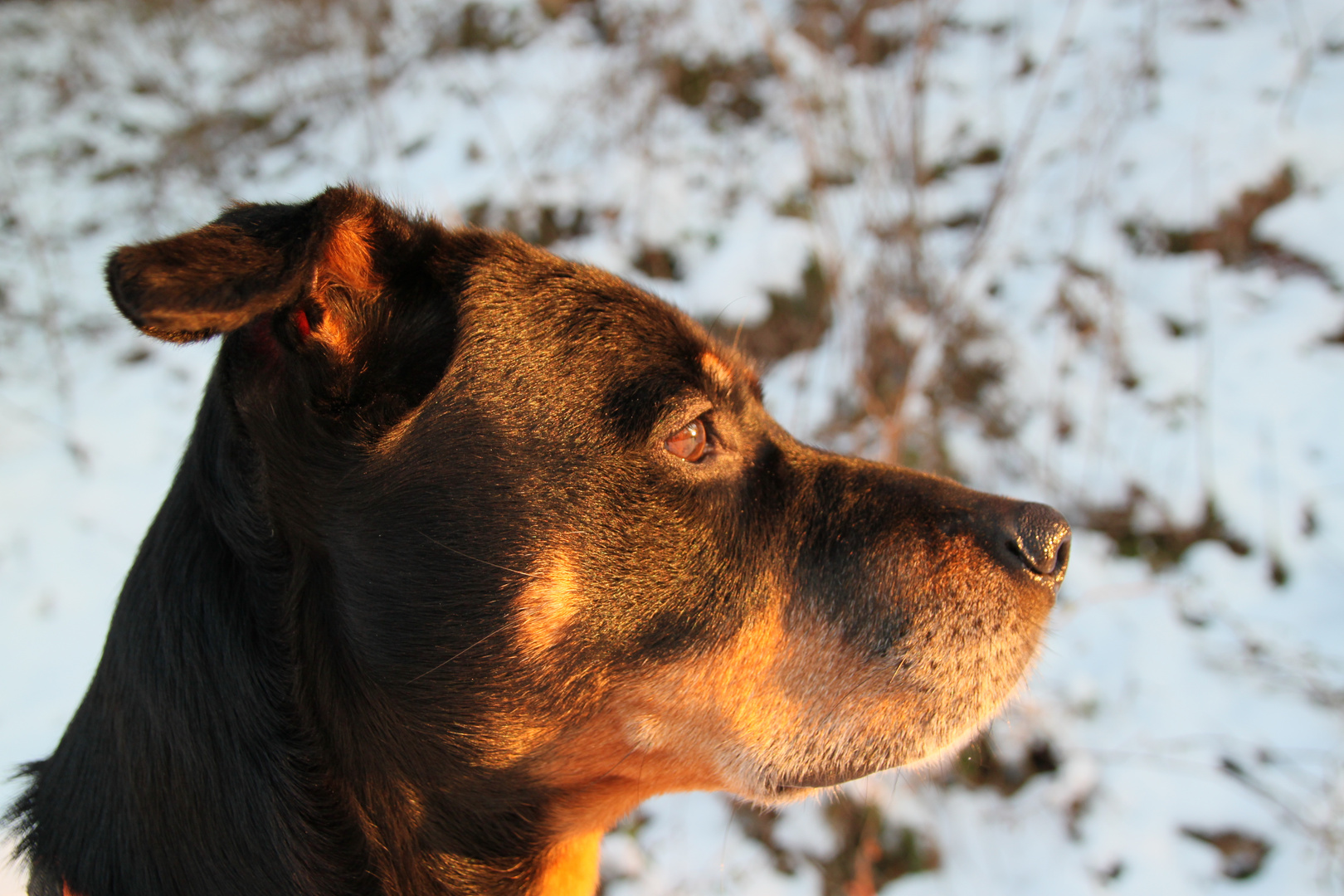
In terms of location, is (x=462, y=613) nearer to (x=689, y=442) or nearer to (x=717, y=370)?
(x=689, y=442)

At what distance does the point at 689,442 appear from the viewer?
78.5 inches

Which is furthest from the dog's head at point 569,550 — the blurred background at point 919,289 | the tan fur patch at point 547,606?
the blurred background at point 919,289

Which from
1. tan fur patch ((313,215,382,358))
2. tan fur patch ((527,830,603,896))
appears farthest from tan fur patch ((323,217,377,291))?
tan fur patch ((527,830,603,896))

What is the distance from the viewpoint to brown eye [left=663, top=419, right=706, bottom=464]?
6.40 feet

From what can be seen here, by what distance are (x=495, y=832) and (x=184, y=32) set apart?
10.1m

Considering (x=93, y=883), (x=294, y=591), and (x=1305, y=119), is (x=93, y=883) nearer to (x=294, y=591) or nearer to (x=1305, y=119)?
(x=294, y=591)

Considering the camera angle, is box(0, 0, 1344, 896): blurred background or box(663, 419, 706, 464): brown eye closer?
box(663, 419, 706, 464): brown eye

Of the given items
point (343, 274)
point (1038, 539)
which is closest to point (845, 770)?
point (1038, 539)

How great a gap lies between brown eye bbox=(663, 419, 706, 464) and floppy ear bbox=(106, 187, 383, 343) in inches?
30.5

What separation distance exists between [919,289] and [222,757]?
3871mm

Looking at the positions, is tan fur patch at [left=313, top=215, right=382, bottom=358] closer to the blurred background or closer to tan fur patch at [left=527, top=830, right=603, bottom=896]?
the blurred background

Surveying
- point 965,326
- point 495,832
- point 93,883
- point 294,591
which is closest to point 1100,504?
point 965,326

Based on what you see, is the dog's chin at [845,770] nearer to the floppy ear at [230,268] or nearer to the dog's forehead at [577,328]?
the dog's forehead at [577,328]

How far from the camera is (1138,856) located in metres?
3.50
